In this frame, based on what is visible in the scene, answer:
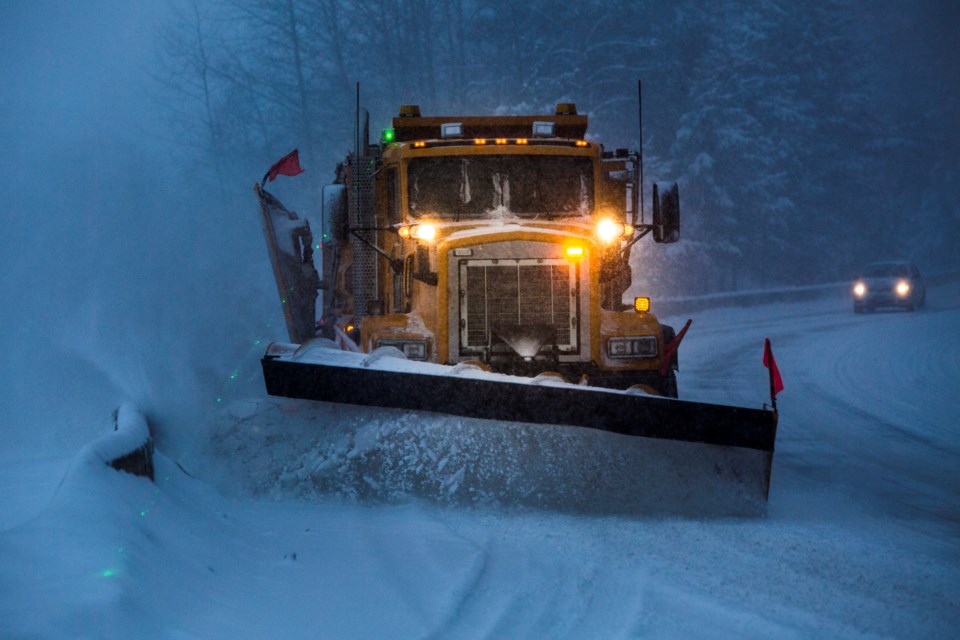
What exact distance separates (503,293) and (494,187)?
1364 millimetres

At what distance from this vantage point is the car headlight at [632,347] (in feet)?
22.1

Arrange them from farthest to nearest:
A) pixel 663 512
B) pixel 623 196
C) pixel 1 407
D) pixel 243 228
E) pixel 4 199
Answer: pixel 243 228, pixel 4 199, pixel 623 196, pixel 1 407, pixel 663 512

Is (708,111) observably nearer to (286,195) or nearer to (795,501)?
(286,195)

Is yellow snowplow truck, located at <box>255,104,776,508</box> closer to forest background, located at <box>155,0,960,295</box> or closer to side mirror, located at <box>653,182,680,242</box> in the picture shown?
side mirror, located at <box>653,182,680,242</box>

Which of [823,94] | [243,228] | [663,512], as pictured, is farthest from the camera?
[823,94]

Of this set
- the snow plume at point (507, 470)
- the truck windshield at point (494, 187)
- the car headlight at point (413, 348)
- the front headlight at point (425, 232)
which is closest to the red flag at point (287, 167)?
the truck windshield at point (494, 187)

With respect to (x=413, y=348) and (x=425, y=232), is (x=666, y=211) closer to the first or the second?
(x=425, y=232)

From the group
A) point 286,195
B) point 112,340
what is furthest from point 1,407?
point 286,195

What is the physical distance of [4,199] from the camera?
14016 millimetres

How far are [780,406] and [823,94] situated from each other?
A: 37.0 m

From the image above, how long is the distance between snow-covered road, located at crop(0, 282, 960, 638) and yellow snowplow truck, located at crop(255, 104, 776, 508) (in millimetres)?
314

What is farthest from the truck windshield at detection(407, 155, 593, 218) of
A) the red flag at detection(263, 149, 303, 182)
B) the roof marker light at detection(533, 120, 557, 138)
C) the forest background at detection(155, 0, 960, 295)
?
the forest background at detection(155, 0, 960, 295)

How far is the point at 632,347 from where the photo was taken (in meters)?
6.77

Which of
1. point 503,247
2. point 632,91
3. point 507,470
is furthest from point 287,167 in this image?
point 632,91
